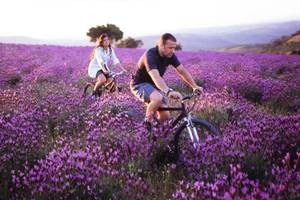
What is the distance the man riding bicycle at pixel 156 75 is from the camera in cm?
534

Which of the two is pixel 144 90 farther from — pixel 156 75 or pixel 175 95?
Answer: pixel 175 95

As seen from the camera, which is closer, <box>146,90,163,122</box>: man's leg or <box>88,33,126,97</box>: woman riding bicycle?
<box>146,90,163,122</box>: man's leg

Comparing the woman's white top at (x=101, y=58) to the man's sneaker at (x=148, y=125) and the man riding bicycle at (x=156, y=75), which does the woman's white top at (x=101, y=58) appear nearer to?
the man riding bicycle at (x=156, y=75)

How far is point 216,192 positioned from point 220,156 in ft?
3.82

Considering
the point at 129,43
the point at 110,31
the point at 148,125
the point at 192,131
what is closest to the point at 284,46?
the point at 129,43

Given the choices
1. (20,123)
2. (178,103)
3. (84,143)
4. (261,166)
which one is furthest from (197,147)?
(178,103)

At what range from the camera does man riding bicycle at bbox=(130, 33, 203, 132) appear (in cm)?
534

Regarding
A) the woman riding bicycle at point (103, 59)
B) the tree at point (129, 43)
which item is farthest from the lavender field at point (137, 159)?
the tree at point (129, 43)

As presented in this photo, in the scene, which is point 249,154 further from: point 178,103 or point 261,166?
point 178,103

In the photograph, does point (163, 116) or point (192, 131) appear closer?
point (192, 131)

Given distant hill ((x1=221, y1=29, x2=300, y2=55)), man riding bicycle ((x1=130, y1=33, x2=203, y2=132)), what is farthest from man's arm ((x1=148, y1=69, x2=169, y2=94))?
distant hill ((x1=221, y1=29, x2=300, y2=55))

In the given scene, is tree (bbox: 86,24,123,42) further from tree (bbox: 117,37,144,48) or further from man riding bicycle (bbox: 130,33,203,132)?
man riding bicycle (bbox: 130,33,203,132)

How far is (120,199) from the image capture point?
3.89 m

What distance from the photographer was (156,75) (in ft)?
17.4
